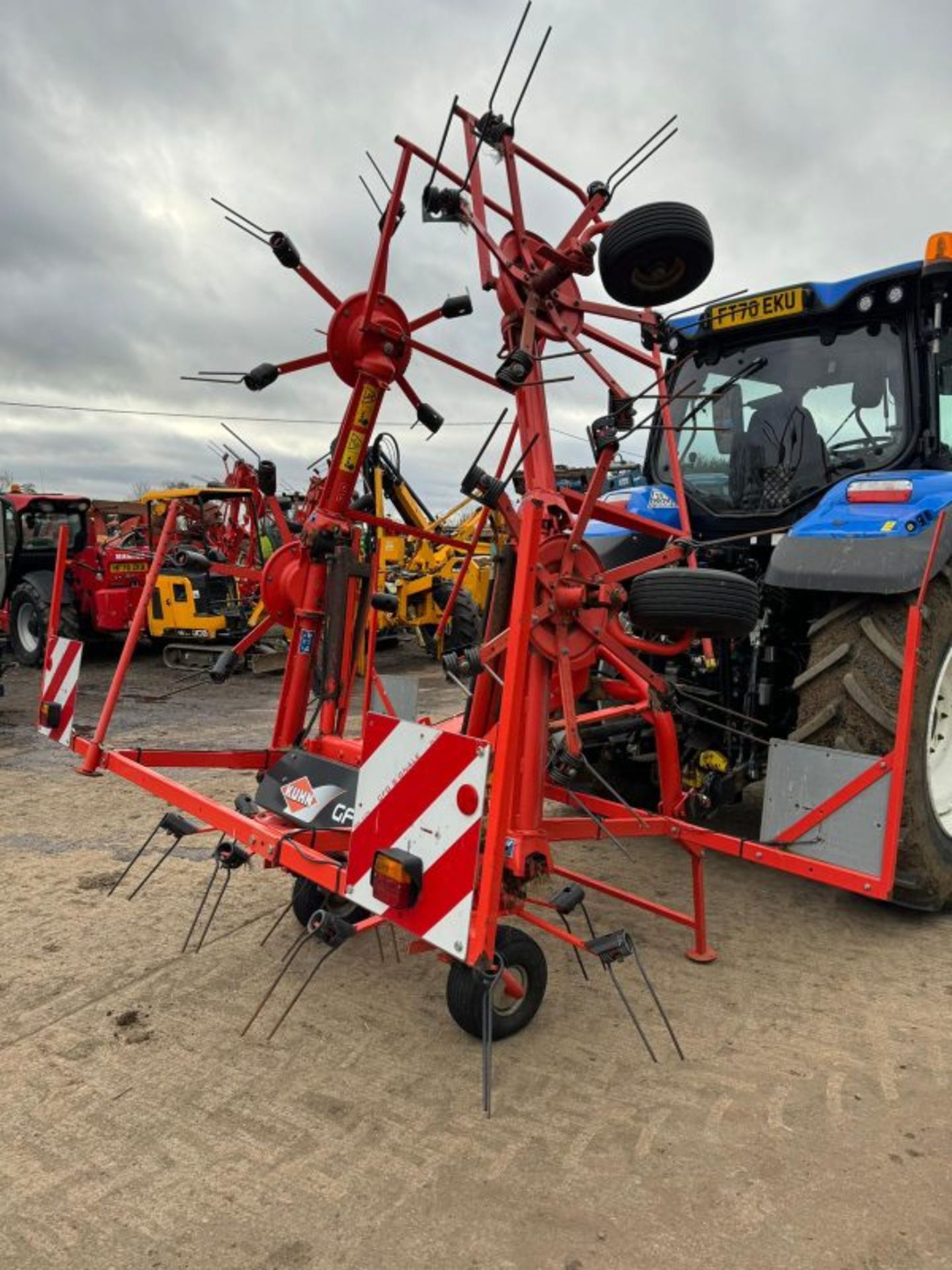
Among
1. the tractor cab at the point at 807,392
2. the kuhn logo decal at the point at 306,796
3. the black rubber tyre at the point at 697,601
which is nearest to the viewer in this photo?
the black rubber tyre at the point at 697,601

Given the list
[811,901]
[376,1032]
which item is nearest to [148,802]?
[376,1032]

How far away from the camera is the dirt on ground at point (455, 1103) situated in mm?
1740

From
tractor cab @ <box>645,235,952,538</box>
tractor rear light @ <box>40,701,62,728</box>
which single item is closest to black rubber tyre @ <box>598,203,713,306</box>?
tractor cab @ <box>645,235,952,538</box>

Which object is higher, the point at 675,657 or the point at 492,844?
the point at 675,657

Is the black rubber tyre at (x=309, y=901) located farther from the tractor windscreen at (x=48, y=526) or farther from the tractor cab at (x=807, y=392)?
the tractor windscreen at (x=48, y=526)

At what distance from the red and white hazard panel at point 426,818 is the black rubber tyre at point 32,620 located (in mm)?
8547

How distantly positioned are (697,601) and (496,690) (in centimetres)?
68

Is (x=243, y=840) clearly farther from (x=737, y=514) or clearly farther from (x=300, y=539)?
(x=737, y=514)

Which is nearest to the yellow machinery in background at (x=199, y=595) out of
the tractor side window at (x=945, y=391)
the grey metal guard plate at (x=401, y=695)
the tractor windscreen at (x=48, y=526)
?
the tractor windscreen at (x=48, y=526)

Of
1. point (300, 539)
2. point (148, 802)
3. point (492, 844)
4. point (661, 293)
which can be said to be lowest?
point (148, 802)

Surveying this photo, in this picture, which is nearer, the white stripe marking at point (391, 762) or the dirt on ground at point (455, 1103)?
the dirt on ground at point (455, 1103)

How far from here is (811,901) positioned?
3.48 m

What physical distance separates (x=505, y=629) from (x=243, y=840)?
1.01 metres

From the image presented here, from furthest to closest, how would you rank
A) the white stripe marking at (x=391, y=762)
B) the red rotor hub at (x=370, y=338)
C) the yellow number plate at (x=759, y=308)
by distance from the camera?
the yellow number plate at (x=759, y=308) → the red rotor hub at (x=370, y=338) → the white stripe marking at (x=391, y=762)
